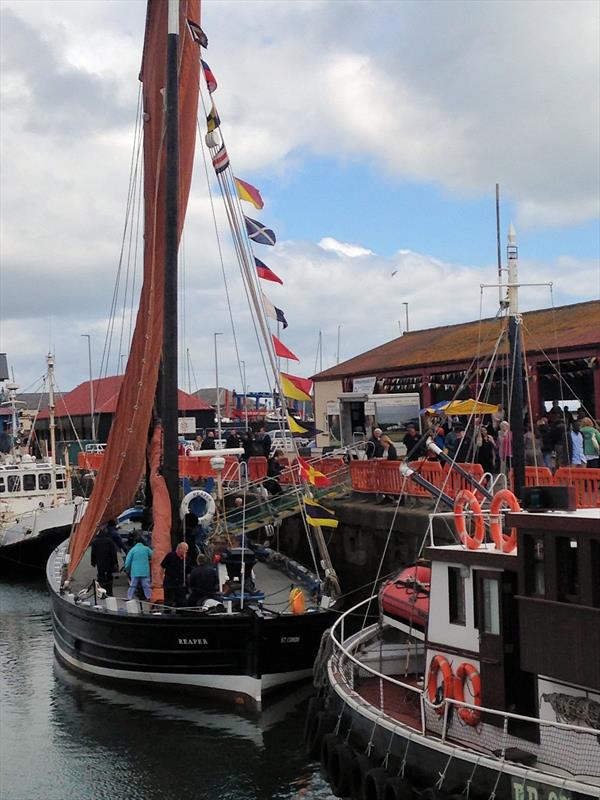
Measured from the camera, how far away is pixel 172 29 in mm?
→ 22016

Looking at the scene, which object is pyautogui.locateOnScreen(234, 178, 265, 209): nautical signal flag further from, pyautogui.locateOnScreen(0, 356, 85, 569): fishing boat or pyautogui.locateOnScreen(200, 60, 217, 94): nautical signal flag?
pyautogui.locateOnScreen(0, 356, 85, 569): fishing boat

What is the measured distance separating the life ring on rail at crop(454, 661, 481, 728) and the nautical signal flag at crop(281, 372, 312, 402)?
7630mm

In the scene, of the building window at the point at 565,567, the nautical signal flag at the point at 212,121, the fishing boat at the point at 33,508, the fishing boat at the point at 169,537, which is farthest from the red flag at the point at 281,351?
the fishing boat at the point at 33,508

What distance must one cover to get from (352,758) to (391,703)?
3.74 feet

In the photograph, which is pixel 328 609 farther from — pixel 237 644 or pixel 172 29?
pixel 172 29

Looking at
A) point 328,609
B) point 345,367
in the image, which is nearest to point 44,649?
point 328,609

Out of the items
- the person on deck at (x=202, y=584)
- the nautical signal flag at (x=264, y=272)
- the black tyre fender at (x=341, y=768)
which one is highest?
the nautical signal flag at (x=264, y=272)

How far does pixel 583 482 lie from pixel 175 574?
7691mm

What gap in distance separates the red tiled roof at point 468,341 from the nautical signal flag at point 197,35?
11.2m

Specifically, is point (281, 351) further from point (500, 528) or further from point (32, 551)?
point (32, 551)

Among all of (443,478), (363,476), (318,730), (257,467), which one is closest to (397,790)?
(318,730)

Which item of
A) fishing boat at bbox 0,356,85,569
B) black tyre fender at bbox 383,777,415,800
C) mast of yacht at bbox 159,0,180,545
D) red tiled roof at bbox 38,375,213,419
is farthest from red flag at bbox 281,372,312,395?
red tiled roof at bbox 38,375,213,419

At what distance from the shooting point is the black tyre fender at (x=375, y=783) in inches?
482

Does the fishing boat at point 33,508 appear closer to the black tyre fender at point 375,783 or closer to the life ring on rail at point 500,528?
the black tyre fender at point 375,783
